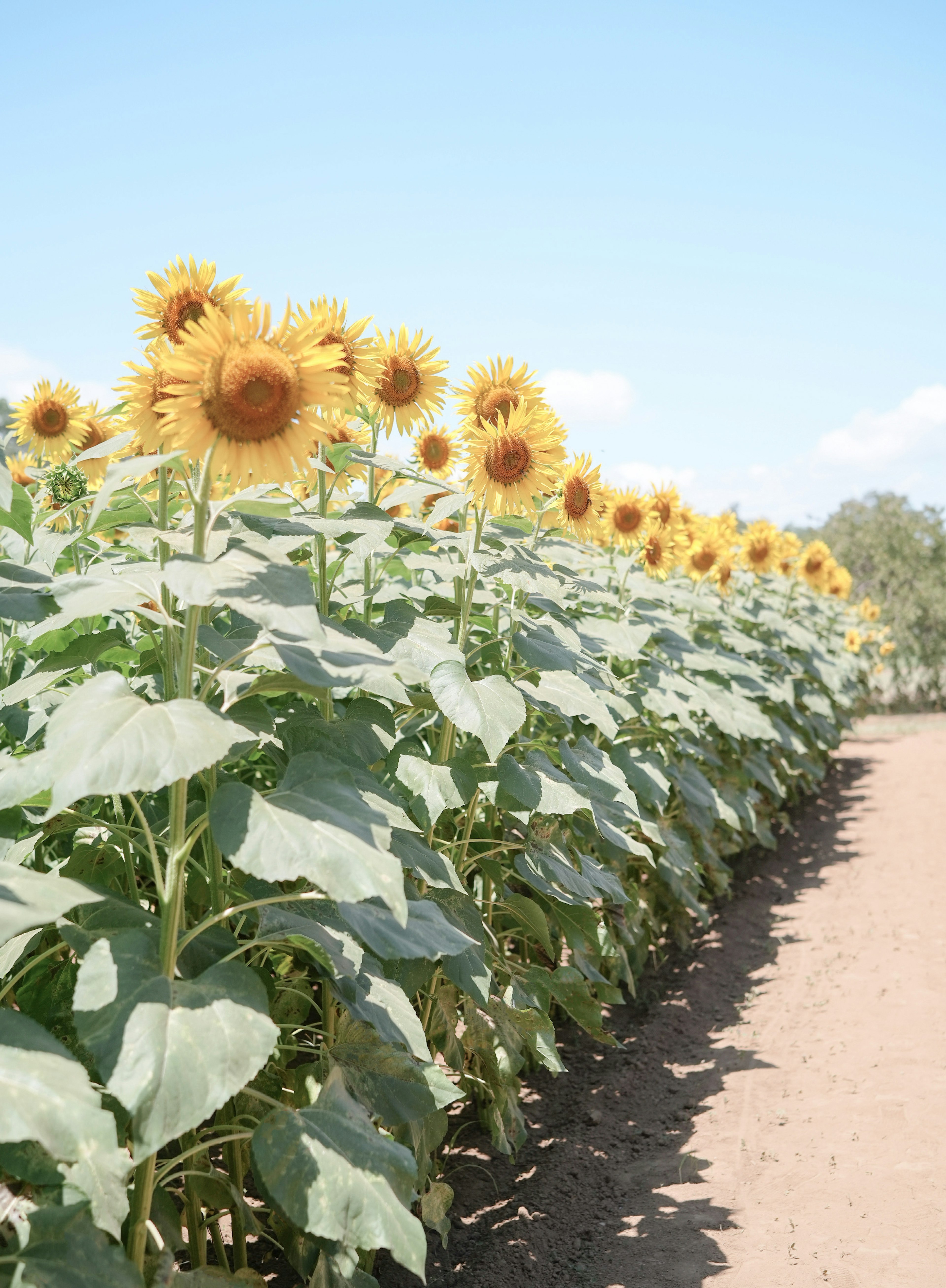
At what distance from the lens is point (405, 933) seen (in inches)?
79.7

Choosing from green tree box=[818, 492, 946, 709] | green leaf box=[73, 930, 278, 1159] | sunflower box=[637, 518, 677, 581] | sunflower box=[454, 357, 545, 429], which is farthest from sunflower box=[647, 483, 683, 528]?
green tree box=[818, 492, 946, 709]

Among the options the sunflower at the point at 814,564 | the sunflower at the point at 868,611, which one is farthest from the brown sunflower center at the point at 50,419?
the sunflower at the point at 868,611

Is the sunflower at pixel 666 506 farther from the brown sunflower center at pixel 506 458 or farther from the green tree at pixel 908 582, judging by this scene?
the green tree at pixel 908 582

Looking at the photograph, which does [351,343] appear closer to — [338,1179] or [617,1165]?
[338,1179]

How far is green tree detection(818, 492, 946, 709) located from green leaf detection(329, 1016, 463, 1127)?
23.4 metres

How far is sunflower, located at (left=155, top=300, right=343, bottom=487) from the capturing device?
1864 millimetres

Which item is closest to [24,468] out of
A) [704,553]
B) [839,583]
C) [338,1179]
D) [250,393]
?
[250,393]

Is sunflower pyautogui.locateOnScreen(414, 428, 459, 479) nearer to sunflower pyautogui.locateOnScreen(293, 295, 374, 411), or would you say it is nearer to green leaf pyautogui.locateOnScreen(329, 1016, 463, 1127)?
sunflower pyautogui.locateOnScreen(293, 295, 374, 411)

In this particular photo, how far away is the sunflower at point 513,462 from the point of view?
326cm

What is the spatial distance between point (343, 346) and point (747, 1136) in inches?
119

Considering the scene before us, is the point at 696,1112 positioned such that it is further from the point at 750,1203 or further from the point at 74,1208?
the point at 74,1208

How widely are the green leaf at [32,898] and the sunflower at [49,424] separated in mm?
3077

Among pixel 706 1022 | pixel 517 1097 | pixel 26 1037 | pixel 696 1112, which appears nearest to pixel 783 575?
pixel 706 1022

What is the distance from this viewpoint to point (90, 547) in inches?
143
